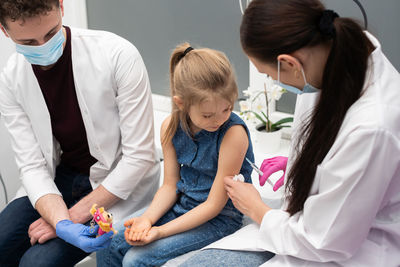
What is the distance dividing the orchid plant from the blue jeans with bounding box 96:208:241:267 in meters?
0.64

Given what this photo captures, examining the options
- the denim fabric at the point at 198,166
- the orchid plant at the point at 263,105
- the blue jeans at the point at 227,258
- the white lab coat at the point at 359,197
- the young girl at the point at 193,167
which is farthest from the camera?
the orchid plant at the point at 263,105

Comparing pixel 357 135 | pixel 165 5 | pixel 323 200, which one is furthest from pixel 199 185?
pixel 165 5

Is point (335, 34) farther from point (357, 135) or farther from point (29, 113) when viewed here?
point (29, 113)

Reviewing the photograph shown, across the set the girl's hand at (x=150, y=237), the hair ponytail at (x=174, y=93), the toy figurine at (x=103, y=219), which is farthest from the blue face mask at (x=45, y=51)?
the girl's hand at (x=150, y=237)

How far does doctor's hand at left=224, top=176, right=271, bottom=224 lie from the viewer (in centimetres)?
127

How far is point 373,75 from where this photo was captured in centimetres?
105

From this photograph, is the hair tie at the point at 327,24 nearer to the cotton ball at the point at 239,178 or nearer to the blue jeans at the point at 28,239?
the cotton ball at the point at 239,178

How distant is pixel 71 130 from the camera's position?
1614mm

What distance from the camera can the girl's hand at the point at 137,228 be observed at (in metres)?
1.34

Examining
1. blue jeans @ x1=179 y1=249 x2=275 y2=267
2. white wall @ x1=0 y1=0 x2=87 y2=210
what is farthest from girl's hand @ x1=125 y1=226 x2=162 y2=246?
white wall @ x1=0 y1=0 x2=87 y2=210

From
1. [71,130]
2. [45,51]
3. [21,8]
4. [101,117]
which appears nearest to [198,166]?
[101,117]

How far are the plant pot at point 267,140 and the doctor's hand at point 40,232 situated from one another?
3.12 ft

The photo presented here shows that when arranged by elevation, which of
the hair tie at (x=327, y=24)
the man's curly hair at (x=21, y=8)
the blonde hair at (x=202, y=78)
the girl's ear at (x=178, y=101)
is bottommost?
the girl's ear at (x=178, y=101)

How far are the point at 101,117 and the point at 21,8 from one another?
1.41 feet
